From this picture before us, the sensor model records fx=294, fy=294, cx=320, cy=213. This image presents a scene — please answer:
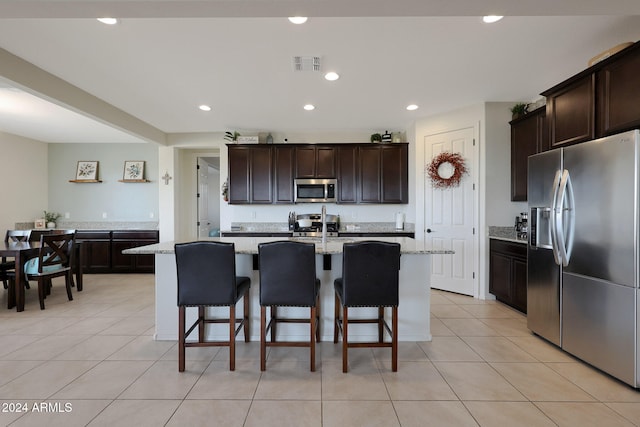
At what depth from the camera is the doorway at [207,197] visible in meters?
6.25

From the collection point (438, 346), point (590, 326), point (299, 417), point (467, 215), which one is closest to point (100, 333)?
point (299, 417)

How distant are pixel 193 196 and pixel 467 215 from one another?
5145 millimetres

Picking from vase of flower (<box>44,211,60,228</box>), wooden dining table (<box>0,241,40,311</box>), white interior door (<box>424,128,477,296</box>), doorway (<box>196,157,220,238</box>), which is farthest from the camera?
doorway (<box>196,157,220,238</box>)

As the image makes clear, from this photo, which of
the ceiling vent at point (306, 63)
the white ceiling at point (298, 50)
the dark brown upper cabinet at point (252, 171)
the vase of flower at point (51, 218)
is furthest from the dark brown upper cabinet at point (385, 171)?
the vase of flower at point (51, 218)

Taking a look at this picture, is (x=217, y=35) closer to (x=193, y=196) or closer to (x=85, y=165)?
(x=193, y=196)

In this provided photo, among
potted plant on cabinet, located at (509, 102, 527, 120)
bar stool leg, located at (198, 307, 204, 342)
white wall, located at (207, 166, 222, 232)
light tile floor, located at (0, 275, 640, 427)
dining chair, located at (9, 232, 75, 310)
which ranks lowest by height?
light tile floor, located at (0, 275, 640, 427)

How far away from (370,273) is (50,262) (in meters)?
4.20

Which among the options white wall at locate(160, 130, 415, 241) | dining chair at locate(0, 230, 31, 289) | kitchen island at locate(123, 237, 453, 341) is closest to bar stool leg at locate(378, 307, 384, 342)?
kitchen island at locate(123, 237, 453, 341)

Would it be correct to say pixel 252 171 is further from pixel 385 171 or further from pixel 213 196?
pixel 213 196

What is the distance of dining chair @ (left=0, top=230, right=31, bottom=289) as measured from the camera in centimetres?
372

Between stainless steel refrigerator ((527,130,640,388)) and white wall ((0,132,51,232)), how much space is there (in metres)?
7.96

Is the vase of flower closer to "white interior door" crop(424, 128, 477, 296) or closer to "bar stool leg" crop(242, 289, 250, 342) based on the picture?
"bar stool leg" crop(242, 289, 250, 342)

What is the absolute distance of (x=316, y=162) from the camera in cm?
516

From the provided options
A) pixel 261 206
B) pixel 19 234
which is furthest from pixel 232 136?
pixel 19 234
